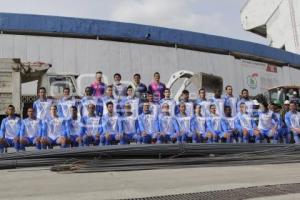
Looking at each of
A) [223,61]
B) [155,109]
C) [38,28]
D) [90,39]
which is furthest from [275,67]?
[155,109]

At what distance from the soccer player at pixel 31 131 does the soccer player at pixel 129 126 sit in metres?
1.78

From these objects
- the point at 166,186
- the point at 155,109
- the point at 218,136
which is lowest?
the point at 166,186

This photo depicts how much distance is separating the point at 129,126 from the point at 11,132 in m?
2.58

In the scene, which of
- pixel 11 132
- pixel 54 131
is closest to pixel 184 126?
pixel 54 131

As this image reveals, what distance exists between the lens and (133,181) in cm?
608

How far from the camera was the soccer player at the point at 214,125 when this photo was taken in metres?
10.5

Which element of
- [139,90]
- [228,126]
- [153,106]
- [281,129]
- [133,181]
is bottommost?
[133,181]

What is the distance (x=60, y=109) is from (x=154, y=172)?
3.91 m

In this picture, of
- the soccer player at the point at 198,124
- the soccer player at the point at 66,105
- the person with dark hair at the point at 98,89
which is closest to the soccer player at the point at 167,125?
the soccer player at the point at 198,124

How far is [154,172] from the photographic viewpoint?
23.4 feet

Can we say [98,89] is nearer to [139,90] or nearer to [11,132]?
[139,90]

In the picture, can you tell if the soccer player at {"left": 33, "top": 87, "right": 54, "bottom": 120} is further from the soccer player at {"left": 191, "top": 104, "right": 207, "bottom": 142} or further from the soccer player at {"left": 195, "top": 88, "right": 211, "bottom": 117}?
the soccer player at {"left": 195, "top": 88, "right": 211, "bottom": 117}

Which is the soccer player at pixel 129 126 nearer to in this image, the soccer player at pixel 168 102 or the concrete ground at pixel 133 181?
the soccer player at pixel 168 102

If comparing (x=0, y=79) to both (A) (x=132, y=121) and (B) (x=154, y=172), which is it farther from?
(B) (x=154, y=172)
